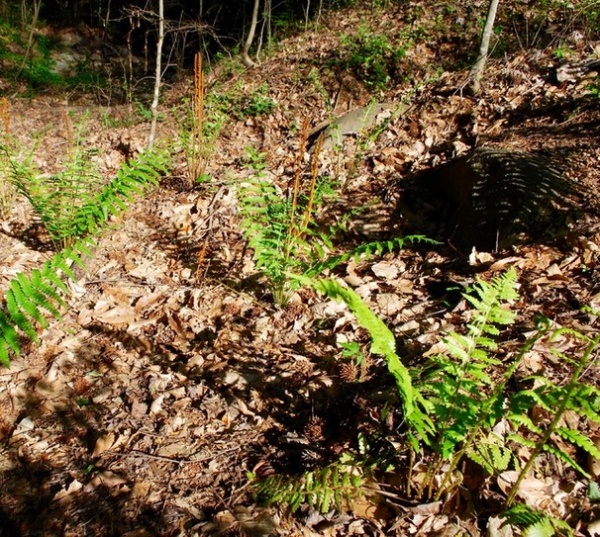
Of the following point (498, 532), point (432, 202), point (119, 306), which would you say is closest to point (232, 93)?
point (432, 202)

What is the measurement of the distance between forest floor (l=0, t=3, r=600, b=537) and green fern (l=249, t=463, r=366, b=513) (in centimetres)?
6

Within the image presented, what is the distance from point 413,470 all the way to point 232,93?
229 inches

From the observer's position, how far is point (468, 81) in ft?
16.2

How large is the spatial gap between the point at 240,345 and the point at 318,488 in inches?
49.1

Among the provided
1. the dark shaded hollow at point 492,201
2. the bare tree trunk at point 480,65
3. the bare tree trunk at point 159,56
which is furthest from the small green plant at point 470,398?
the bare tree trunk at point 480,65

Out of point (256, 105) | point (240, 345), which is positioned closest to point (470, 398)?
point (240, 345)

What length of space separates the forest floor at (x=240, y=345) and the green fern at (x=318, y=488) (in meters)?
0.06

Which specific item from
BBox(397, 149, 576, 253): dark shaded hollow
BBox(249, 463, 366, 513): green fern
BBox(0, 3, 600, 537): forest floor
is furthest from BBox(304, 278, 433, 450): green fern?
BBox(397, 149, 576, 253): dark shaded hollow

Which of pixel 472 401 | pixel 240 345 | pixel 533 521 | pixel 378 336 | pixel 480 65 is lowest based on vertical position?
pixel 240 345

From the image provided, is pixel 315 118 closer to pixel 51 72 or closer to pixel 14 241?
pixel 14 241

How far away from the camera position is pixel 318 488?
65.9 inches

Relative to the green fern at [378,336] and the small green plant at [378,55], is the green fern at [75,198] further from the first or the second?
the small green plant at [378,55]

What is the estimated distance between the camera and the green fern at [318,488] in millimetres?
1673

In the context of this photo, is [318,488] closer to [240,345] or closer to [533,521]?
[533,521]
